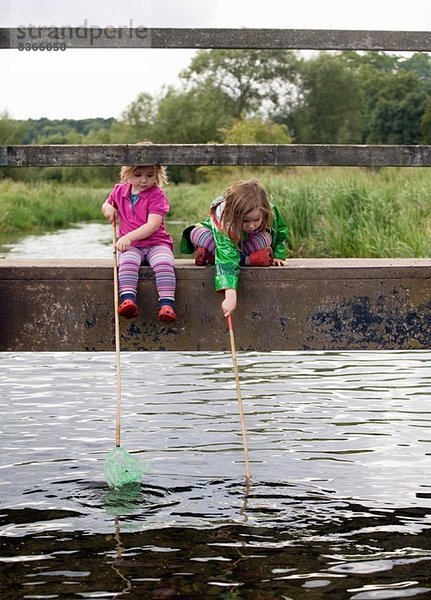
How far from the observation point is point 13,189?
148 ft

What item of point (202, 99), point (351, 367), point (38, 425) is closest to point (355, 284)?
point (38, 425)

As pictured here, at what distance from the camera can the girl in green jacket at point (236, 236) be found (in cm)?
613

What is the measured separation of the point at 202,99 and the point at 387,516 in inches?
3361

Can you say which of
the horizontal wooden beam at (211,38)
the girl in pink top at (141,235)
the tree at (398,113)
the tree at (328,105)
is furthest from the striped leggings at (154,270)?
the tree at (328,105)

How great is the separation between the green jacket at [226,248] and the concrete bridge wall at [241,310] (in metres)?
0.11

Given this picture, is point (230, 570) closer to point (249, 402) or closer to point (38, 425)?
point (38, 425)

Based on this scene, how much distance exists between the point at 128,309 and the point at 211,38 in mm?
1352

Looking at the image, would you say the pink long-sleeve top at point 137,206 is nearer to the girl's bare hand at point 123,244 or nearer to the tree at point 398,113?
the girl's bare hand at point 123,244

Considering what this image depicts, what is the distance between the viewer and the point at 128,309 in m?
6.02

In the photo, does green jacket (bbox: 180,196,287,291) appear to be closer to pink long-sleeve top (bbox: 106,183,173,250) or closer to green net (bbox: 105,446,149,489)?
pink long-sleeve top (bbox: 106,183,173,250)

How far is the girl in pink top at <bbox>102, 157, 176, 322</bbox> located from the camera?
240 inches

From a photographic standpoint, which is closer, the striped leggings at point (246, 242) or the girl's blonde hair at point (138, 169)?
the striped leggings at point (246, 242)

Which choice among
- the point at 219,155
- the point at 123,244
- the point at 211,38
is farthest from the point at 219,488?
the point at 211,38

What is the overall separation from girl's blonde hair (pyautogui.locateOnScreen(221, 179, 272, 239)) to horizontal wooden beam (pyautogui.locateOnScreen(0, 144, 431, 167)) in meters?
0.20
